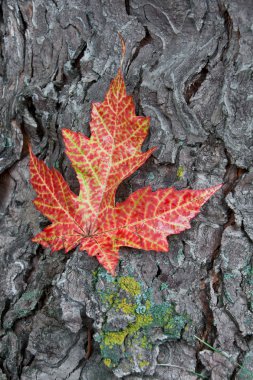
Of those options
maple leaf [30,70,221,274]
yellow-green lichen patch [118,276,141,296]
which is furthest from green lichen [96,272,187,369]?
maple leaf [30,70,221,274]

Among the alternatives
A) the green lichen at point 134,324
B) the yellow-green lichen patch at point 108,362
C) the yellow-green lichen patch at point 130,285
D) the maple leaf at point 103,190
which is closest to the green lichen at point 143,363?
the green lichen at point 134,324

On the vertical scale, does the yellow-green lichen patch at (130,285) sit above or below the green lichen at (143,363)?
above

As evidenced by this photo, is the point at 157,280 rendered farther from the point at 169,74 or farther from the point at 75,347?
the point at 169,74

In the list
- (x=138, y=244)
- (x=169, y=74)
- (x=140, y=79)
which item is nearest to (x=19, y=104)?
(x=140, y=79)

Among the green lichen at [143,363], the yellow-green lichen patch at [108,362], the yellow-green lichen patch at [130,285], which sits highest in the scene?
the yellow-green lichen patch at [130,285]

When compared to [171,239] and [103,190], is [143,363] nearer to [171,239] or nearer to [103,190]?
[171,239]

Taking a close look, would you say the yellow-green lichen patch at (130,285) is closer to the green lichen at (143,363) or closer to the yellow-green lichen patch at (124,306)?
the yellow-green lichen patch at (124,306)
